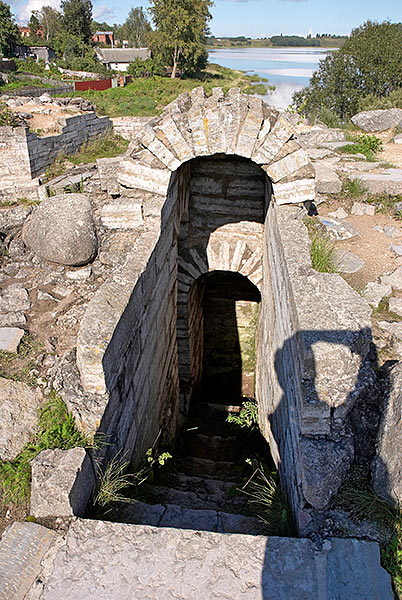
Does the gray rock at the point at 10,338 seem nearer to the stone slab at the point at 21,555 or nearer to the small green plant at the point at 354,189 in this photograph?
the stone slab at the point at 21,555

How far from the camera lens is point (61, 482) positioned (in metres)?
2.47

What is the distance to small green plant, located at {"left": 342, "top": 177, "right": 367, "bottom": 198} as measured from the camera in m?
6.47

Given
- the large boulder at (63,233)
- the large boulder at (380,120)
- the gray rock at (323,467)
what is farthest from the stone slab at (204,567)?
the large boulder at (380,120)

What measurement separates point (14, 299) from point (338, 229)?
13.5ft

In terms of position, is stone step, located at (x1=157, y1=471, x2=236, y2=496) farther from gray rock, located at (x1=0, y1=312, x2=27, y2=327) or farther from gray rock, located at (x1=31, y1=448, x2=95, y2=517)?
gray rock, located at (x1=0, y1=312, x2=27, y2=327)

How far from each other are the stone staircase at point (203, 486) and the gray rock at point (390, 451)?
917 mm

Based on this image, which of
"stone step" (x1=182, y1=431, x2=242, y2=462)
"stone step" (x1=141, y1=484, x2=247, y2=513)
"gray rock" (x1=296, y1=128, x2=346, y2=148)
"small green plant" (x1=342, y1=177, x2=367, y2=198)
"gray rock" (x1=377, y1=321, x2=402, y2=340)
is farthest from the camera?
"gray rock" (x1=296, y1=128, x2=346, y2=148)

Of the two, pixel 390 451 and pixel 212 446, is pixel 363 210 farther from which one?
pixel 390 451

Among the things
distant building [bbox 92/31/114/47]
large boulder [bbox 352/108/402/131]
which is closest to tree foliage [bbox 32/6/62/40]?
distant building [bbox 92/31/114/47]

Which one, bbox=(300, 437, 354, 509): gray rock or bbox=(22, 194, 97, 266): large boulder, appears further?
bbox=(22, 194, 97, 266): large boulder

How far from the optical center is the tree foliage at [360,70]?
22391 mm

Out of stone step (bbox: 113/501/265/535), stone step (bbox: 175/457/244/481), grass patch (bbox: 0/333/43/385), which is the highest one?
grass patch (bbox: 0/333/43/385)

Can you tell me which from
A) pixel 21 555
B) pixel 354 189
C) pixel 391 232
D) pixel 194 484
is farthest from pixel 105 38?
pixel 21 555

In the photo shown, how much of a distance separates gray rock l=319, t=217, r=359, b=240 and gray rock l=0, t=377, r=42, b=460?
13.6 ft
